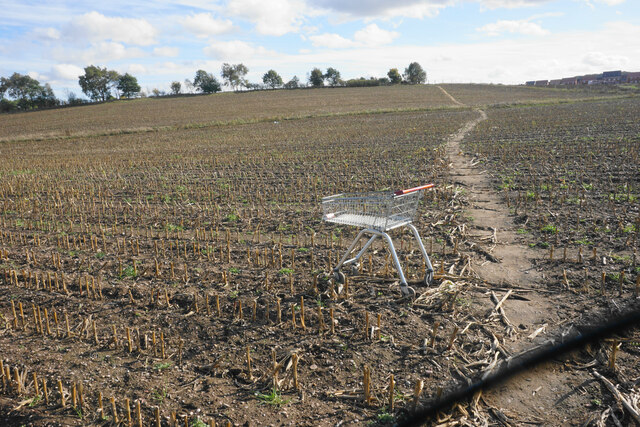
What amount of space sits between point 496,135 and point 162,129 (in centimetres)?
2826

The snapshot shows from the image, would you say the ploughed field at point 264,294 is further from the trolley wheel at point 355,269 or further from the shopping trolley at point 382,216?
the shopping trolley at point 382,216

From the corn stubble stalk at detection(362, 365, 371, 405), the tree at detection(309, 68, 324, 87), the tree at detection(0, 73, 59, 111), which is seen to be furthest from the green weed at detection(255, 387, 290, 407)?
the tree at detection(309, 68, 324, 87)

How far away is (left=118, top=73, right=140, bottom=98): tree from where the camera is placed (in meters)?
90.4

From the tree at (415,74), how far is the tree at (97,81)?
6403cm

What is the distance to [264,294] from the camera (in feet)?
19.9

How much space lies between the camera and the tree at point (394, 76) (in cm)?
9519

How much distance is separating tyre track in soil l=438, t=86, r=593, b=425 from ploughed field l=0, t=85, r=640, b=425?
185 mm

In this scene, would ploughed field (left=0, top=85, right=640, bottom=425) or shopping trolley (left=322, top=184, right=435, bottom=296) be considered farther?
shopping trolley (left=322, top=184, right=435, bottom=296)

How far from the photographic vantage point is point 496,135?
23.3 m

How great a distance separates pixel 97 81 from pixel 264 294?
9838 cm

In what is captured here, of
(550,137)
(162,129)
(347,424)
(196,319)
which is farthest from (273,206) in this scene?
(162,129)

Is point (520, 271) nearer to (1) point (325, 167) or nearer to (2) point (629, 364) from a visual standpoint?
(2) point (629, 364)

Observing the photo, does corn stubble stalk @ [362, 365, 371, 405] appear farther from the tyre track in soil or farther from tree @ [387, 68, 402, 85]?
tree @ [387, 68, 402, 85]

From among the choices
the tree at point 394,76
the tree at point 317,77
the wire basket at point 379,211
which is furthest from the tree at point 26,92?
the wire basket at point 379,211
